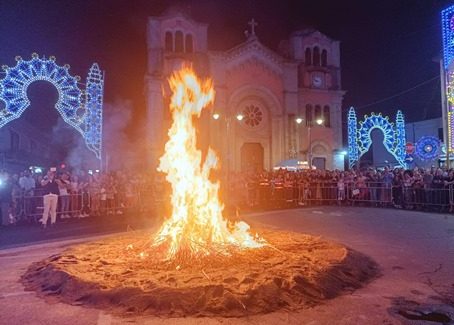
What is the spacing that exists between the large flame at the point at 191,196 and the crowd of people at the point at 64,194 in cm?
680

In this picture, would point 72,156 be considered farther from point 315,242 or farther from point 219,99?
point 315,242

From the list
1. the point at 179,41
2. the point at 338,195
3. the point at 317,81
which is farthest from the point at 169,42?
the point at 338,195

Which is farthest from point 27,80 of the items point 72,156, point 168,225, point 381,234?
point 72,156

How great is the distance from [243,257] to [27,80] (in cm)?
1749

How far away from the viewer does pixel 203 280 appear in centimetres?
647

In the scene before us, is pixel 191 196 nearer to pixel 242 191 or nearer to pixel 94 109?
pixel 242 191

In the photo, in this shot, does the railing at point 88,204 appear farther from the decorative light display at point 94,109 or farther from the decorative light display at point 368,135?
the decorative light display at point 368,135

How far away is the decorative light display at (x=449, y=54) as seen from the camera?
990 inches

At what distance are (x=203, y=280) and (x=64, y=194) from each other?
42.5 feet

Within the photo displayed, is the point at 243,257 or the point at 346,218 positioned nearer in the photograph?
the point at 243,257

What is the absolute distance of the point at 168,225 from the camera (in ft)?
30.7

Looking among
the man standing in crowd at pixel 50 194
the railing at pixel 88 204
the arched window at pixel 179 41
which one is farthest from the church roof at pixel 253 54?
the man standing in crowd at pixel 50 194

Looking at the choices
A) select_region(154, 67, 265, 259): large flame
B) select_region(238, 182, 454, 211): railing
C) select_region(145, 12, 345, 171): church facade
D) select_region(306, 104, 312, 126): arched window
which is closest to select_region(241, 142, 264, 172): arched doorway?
select_region(145, 12, 345, 171): church facade

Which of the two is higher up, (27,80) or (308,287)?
(27,80)
